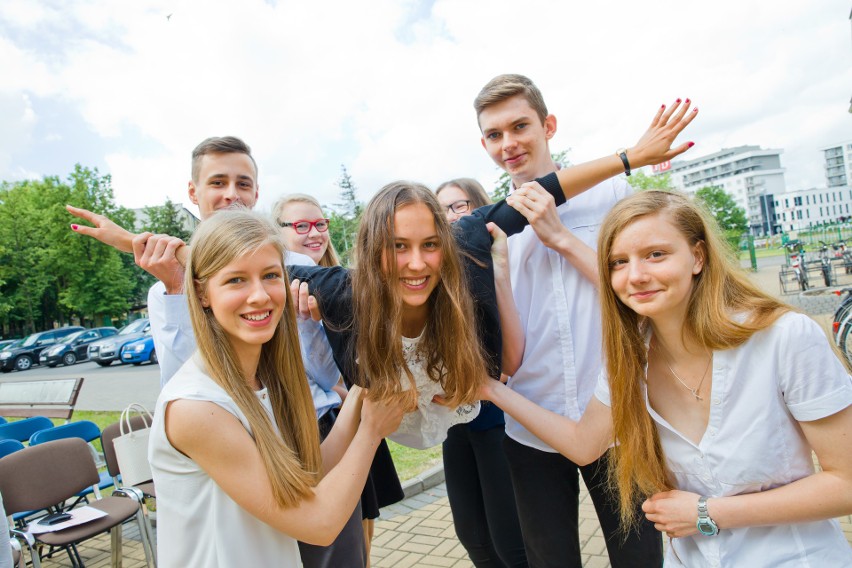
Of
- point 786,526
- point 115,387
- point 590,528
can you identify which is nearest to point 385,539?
point 590,528

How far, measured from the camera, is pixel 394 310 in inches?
75.9

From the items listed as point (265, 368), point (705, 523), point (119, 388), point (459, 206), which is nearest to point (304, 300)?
point (265, 368)

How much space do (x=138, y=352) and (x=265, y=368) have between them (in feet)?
66.9

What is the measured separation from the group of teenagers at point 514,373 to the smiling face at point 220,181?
14mm

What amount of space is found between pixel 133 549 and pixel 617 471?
4900 millimetres

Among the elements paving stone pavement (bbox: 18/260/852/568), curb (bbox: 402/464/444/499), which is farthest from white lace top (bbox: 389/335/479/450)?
curb (bbox: 402/464/444/499)

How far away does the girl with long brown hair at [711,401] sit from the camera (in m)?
1.50

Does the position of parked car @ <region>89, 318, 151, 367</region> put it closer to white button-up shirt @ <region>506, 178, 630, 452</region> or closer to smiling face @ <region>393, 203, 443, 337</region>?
white button-up shirt @ <region>506, 178, 630, 452</region>

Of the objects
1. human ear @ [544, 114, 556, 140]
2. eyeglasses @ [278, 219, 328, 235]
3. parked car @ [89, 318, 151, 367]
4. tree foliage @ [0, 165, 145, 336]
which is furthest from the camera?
tree foliage @ [0, 165, 145, 336]

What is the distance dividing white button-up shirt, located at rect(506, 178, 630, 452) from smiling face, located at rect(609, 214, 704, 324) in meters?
0.51

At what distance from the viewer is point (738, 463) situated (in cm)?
159

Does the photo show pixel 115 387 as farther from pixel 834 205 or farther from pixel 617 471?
pixel 834 205

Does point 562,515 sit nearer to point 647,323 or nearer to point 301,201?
point 647,323

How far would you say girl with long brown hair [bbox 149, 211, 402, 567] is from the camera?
62.6 inches
